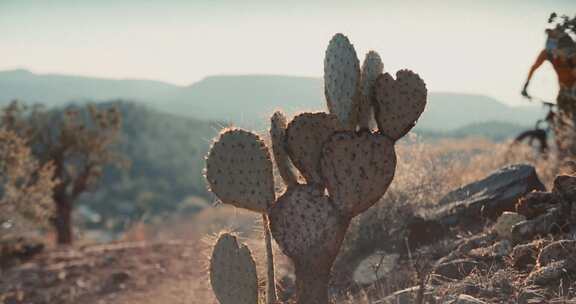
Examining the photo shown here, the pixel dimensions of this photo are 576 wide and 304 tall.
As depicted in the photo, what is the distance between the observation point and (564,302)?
16.0ft

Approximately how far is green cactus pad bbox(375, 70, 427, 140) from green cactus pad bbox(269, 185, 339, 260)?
772 mm

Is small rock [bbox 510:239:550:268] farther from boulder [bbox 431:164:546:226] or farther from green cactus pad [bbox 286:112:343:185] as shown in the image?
green cactus pad [bbox 286:112:343:185]

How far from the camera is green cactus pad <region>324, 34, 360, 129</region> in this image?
218 inches

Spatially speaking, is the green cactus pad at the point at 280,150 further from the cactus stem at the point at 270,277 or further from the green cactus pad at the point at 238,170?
the cactus stem at the point at 270,277

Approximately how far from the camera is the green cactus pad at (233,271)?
5.43 meters

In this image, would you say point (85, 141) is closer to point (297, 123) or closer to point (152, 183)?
point (297, 123)

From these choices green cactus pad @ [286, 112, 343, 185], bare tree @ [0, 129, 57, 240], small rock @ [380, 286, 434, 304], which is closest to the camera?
green cactus pad @ [286, 112, 343, 185]

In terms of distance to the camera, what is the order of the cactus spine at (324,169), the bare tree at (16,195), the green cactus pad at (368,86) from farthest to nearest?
1. the bare tree at (16,195)
2. the green cactus pad at (368,86)
3. the cactus spine at (324,169)

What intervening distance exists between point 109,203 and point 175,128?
82.6 ft

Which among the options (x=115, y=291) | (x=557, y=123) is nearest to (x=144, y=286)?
(x=115, y=291)

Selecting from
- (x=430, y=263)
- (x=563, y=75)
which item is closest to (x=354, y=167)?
(x=430, y=263)

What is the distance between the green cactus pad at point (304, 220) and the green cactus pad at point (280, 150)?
32 centimetres

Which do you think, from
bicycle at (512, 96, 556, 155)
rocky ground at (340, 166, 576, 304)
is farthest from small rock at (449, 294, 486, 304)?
bicycle at (512, 96, 556, 155)

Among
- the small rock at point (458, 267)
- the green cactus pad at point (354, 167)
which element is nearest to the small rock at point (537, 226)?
the small rock at point (458, 267)
